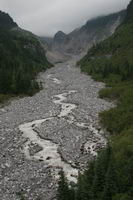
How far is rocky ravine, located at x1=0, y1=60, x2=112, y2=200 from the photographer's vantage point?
32.1 metres

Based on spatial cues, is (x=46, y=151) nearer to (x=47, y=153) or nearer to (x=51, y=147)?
(x=47, y=153)

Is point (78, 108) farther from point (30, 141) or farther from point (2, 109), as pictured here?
point (30, 141)

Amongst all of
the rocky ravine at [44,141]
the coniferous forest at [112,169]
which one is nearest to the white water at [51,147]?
the rocky ravine at [44,141]

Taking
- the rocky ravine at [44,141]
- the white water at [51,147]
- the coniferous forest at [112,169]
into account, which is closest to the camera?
the coniferous forest at [112,169]

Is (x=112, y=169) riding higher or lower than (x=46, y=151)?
higher

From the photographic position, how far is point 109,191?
2425 centimetres

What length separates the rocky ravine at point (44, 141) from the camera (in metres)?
32.1

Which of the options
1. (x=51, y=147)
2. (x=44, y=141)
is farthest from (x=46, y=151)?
(x=44, y=141)

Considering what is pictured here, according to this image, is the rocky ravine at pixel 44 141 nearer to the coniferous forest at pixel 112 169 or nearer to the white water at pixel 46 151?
the white water at pixel 46 151

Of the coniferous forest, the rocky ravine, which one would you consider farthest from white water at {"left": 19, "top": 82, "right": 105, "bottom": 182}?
the coniferous forest

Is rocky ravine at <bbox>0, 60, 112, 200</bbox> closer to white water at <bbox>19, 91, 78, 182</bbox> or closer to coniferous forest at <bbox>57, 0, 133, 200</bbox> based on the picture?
white water at <bbox>19, 91, 78, 182</bbox>

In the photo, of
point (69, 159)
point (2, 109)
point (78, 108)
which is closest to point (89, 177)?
point (69, 159)

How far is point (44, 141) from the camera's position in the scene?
44969 mm

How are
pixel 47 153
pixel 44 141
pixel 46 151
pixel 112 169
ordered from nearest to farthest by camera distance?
pixel 112 169 < pixel 47 153 < pixel 46 151 < pixel 44 141
